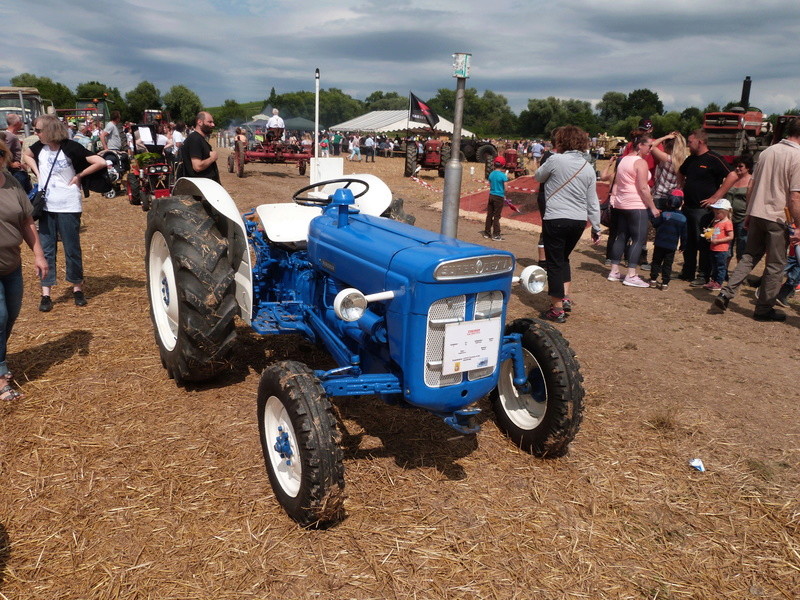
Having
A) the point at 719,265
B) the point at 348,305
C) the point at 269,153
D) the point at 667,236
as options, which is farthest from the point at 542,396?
the point at 269,153

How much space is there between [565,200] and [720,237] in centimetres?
275

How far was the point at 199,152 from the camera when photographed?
5.76 m

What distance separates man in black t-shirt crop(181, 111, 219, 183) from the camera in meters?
5.71

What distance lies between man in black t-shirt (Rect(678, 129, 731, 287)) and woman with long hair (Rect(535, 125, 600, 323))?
2.44 metres

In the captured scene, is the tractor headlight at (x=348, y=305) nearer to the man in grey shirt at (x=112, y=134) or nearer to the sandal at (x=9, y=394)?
the sandal at (x=9, y=394)

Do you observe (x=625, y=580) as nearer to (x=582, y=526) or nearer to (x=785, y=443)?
(x=582, y=526)

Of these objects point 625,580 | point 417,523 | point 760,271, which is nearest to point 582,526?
point 625,580

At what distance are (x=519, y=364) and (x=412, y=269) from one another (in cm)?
92

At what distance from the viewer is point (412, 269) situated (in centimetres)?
250

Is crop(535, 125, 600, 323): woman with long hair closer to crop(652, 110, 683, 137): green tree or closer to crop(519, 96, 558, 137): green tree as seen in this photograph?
crop(652, 110, 683, 137): green tree

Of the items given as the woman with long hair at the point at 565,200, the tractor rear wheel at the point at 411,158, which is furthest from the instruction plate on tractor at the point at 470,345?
the tractor rear wheel at the point at 411,158

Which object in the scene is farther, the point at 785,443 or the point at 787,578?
the point at 785,443

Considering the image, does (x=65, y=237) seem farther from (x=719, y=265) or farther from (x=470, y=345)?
(x=719, y=265)

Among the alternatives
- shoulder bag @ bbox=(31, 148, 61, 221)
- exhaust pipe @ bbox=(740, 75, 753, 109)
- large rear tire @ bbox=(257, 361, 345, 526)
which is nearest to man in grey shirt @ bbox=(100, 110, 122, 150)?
shoulder bag @ bbox=(31, 148, 61, 221)
